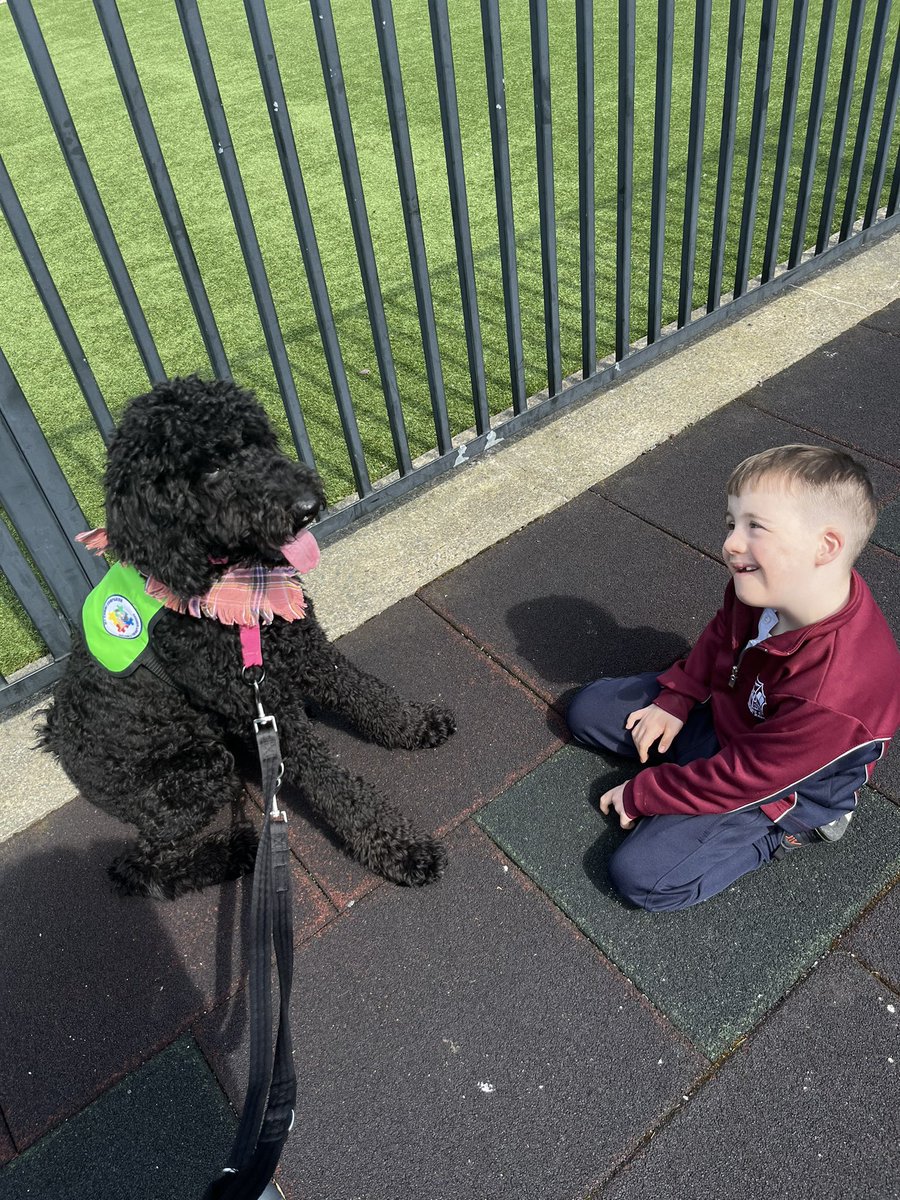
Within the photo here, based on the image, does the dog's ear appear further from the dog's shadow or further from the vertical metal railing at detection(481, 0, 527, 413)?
the vertical metal railing at detection(481, 0, 527, 413)

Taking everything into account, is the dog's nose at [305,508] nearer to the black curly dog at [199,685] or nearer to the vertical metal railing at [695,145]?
the black curly dog at [199,685]

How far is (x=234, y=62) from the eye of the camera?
1144cm

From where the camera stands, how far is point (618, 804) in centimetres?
256

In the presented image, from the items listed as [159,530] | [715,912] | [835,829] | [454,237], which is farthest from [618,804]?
[454,237]

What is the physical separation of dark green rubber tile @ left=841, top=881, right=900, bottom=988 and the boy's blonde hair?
1.03 metres

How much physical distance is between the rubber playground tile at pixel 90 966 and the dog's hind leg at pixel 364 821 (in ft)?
0.68

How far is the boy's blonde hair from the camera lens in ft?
6.73

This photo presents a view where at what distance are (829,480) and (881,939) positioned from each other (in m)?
1.28

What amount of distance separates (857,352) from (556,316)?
1741mm

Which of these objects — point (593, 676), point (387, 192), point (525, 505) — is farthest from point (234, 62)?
point (593, 676)

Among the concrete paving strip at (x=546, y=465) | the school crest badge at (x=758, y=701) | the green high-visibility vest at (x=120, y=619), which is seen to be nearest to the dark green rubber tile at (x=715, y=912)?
the school crest badge at (x=758, y=701)

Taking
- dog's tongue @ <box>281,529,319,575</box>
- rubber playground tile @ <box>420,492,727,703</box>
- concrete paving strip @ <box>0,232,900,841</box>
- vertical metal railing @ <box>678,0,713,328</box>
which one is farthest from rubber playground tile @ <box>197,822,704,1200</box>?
vertical metal railing @ <box>678,0,713,328</box>

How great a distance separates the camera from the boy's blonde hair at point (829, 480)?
2.05m

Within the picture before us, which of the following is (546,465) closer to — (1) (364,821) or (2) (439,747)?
(2) (439,747)
